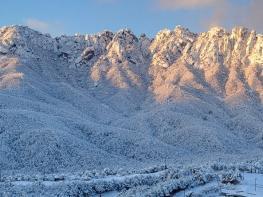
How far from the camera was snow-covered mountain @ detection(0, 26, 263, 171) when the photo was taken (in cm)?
9075

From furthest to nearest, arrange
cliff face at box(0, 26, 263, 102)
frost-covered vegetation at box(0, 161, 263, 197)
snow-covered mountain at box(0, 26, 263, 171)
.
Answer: cliff face at box(0, 26, 263, 102) < snow-covered mountain at box(0, 26, 263, 171) < frost-covered vegetation at box(0, 161, 263, 197)

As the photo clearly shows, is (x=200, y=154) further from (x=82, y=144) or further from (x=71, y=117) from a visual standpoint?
(x=71, y=117)

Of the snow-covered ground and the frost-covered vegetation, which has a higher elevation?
the snow-covered ground

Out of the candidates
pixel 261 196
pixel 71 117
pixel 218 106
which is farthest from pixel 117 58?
→ pixel 261 196

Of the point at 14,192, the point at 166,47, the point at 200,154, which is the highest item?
the point at 166,47

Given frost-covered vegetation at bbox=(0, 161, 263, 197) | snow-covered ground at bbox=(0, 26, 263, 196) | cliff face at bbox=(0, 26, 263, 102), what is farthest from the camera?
cliff face at bbox=(0, 26, 263, 102)

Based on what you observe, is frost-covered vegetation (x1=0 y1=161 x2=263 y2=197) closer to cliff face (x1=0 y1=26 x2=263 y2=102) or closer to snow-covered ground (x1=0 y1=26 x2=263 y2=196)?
snow-covered ground (x1=0 y1=26 x2=263 y2=196)

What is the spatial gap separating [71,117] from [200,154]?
96.2 feet

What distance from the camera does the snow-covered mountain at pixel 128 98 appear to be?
90.8 metres

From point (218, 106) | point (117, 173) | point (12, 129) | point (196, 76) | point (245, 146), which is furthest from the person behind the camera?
point (196, 76)

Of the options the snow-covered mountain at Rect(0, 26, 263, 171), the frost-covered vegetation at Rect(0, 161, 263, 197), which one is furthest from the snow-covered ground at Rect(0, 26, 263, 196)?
the snow-covered mountain at Rect(0, 26, 263, 171)

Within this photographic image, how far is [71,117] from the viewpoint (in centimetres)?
11306

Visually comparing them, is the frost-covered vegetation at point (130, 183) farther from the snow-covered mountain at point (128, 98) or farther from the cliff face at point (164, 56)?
the cliff face at point (164, 56)

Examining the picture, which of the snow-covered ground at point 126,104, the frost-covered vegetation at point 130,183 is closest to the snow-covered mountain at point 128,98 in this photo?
the snow-covered ground at point 126,104
